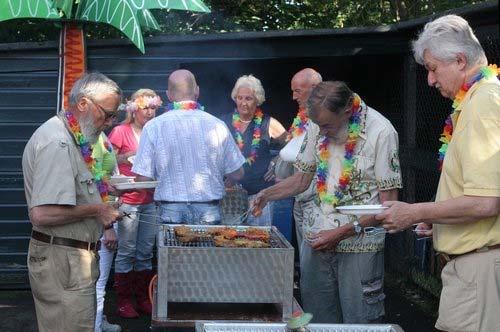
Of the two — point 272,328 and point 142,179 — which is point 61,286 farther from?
point 142,179

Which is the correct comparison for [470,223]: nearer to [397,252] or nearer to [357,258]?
[357,258]

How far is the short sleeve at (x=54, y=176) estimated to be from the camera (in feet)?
13.3

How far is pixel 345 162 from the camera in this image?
4.48 meters

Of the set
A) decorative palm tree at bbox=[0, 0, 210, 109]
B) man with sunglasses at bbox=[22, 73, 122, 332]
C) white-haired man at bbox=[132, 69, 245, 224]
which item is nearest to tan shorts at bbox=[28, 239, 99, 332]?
man with sunglasses at bbox=[22, 73, 122, 332]

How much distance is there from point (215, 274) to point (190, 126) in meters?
1.59

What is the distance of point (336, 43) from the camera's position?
26.4ft

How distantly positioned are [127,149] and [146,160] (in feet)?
4.03

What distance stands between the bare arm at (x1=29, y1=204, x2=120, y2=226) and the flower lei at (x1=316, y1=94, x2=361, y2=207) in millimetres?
1130

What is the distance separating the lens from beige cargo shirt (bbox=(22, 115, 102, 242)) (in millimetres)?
4059

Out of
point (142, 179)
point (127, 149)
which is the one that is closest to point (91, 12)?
point (127, 149)

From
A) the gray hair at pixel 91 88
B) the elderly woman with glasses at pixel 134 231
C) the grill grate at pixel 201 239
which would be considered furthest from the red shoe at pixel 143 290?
the gray hair at pixel 91 88

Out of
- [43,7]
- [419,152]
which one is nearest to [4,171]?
[43,7]

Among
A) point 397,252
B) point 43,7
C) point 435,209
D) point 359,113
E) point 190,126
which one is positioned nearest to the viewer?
point 435,209

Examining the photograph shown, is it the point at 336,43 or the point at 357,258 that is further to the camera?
the point at 336,43
